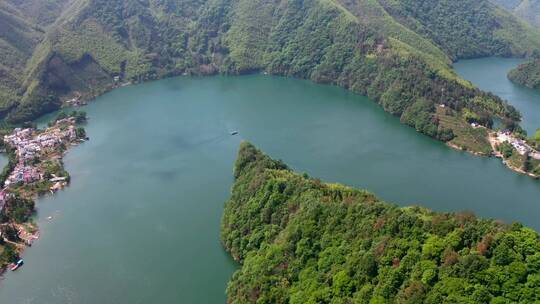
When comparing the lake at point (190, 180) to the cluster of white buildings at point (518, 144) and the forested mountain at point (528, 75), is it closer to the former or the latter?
the cluster of white buildings at point (518, 144)

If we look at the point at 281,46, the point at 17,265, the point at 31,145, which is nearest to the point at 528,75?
the point at 281,46

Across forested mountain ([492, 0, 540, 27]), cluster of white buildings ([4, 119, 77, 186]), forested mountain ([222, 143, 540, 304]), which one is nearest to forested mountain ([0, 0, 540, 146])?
cluster of white buildings ([4, 119, 77, 186])

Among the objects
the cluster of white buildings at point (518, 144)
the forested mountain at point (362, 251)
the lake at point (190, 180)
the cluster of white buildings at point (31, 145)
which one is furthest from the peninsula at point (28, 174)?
the cluster of white buildings at point (518, 144)

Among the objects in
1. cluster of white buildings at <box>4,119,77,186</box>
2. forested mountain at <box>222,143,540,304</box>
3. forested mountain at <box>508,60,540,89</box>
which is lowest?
Answer: cluster of white buildings at <box>4,119,77,186</box>

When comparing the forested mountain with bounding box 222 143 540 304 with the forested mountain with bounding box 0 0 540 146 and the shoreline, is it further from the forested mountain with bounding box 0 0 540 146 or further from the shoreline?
the forested mountain with bounding box 0 0 540 146

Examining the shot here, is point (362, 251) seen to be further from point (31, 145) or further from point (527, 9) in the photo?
point (527, 9)

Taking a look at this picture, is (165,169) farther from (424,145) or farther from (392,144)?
(424,145)
